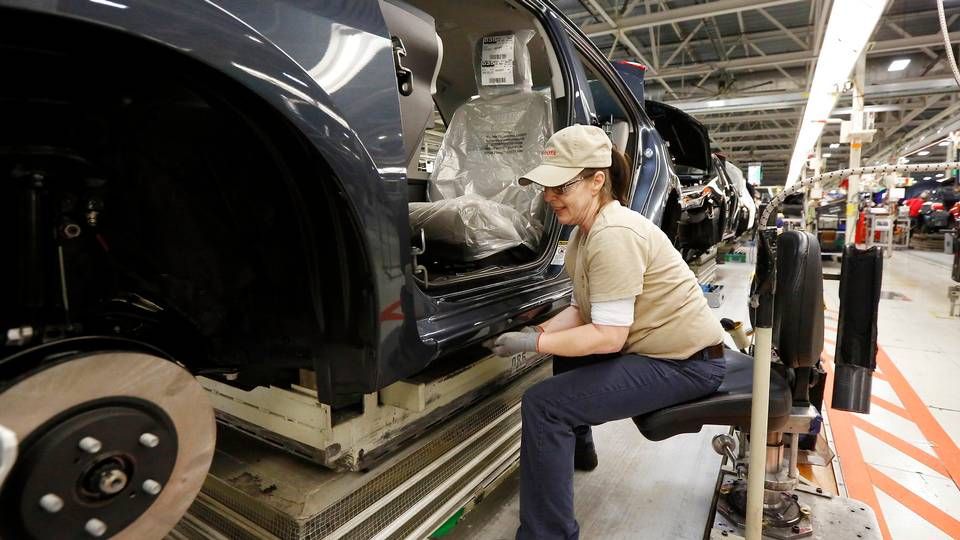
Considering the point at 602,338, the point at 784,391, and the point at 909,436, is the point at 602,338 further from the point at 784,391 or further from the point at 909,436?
the point at 909,436

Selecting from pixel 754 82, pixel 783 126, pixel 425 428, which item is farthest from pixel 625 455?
pixel 783 126

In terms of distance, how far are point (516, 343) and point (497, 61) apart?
4.50 feet

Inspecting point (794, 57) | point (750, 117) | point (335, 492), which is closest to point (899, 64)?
point (794, 57)

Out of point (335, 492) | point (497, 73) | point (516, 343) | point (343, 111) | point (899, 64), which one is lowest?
point (335, 492)

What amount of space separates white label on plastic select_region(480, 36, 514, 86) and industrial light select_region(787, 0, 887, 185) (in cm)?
258

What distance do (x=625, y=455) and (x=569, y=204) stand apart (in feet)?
3.66

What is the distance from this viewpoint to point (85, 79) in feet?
2.37

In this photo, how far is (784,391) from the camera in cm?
136

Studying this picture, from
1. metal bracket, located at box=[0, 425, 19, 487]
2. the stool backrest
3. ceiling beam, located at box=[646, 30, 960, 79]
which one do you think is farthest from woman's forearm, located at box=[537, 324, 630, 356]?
ceiling beam, located at box=[646, 30, 960, 79]

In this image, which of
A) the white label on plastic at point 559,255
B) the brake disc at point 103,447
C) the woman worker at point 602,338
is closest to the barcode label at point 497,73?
the white label on plastic at point 559,255

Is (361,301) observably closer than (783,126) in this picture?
Yes

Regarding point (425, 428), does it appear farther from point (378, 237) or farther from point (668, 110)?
point (668, 110)

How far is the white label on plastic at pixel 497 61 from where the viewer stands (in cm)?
217

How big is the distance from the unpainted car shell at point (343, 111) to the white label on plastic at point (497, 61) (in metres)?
1.32
